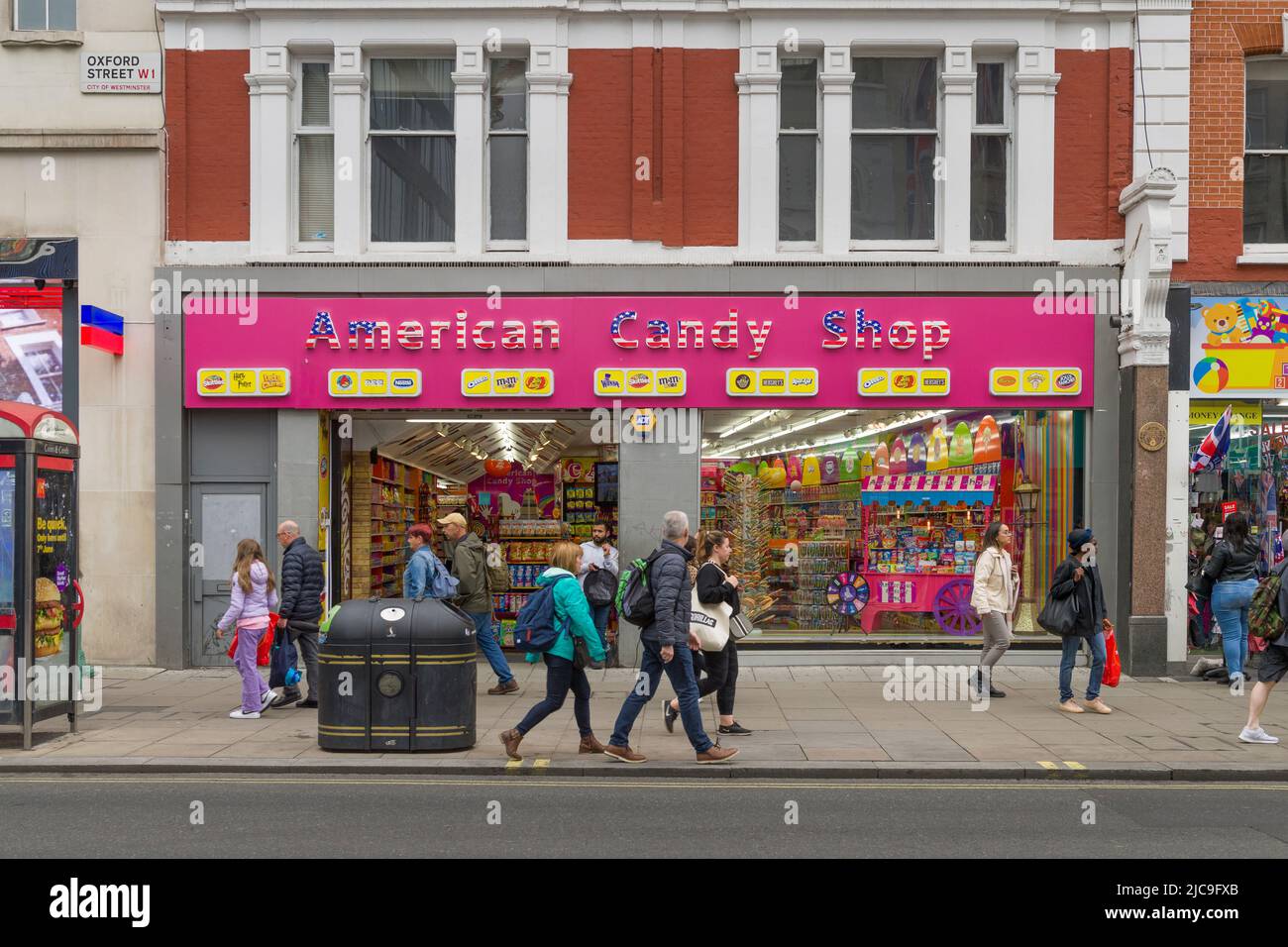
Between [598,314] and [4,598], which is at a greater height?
[598,314]

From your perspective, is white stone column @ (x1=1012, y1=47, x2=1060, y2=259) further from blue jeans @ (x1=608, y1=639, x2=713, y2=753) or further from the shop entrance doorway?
the shop entrance doorway

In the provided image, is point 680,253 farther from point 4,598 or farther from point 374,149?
point 4,598

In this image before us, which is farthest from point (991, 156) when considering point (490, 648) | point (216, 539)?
point (216, 539)

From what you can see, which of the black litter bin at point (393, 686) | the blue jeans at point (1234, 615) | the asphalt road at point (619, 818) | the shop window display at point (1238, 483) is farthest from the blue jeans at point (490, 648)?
the shop window display at point (1238, 483)

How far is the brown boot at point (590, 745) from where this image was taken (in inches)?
385

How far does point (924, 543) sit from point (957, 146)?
507cm

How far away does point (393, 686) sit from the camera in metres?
9.83

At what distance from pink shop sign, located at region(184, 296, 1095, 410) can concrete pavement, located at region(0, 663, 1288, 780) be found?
362cm

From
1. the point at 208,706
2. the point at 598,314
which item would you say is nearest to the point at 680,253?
the point at 598,314

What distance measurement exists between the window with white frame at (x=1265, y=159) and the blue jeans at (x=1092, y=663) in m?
6.48

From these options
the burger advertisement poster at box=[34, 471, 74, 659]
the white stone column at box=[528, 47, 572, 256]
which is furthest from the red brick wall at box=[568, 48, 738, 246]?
the burger advertisement poster at box=[34, 471, 74, 659]

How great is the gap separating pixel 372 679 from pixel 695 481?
593 cm

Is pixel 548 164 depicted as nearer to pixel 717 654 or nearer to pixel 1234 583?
pixel 717 654

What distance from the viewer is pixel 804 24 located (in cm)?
1476
